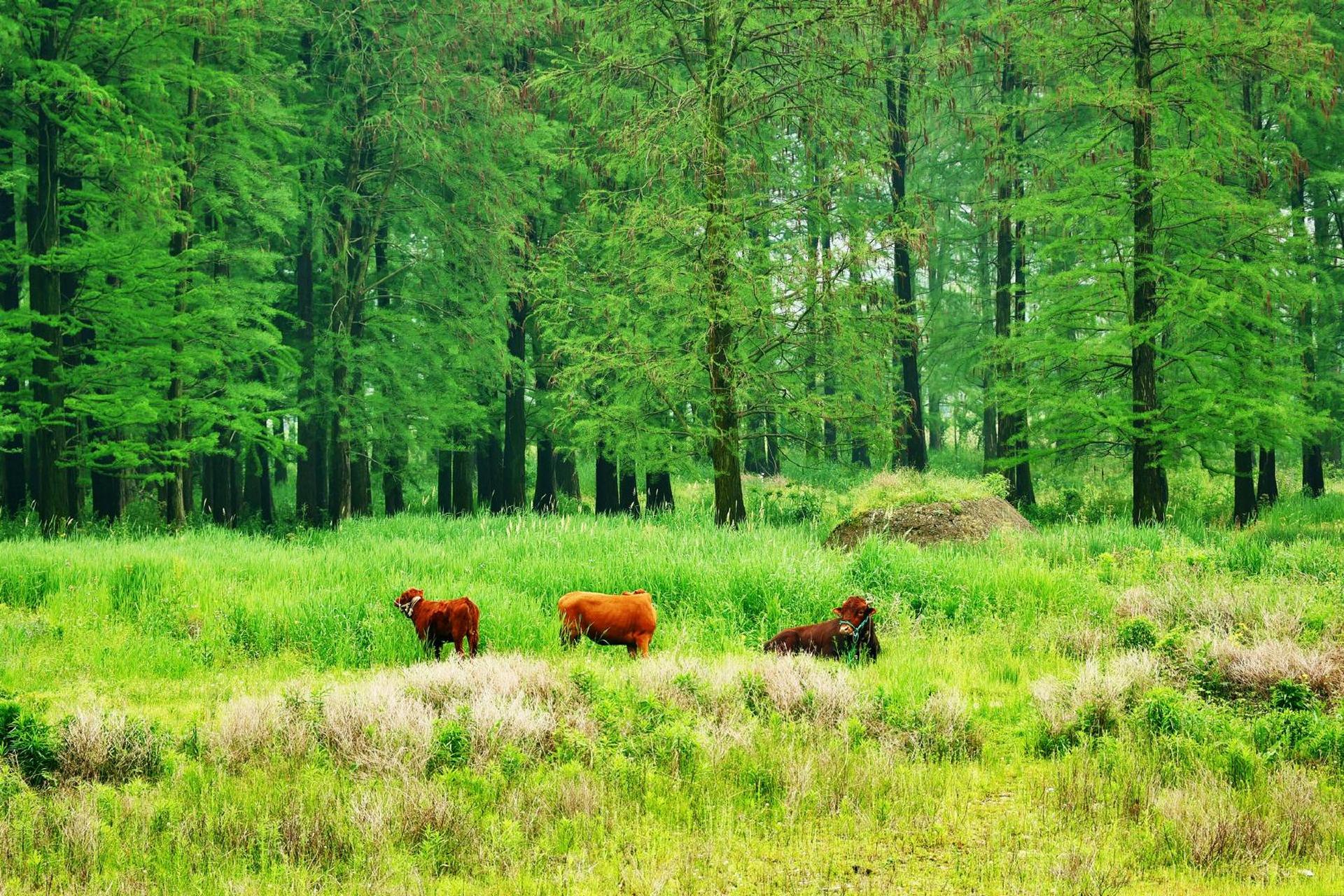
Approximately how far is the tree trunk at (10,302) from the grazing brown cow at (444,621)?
11.2m

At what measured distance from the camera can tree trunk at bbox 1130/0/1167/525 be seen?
14.7 metres

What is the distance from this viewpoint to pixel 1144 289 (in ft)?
49.5

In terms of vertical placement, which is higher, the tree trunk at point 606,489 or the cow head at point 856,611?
the tree trunk at point 606,489

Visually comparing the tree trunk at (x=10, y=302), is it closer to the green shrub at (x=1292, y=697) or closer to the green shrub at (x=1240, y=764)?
the green shrub at (x=1240, y=764)

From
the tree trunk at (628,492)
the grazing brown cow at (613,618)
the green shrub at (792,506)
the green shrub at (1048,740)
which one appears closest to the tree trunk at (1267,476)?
the green shrub at (792,506)

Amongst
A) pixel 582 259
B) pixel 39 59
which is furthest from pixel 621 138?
pixel 39 59

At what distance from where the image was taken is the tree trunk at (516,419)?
20.5m

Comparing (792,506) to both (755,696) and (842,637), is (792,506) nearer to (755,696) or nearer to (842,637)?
(842,637)

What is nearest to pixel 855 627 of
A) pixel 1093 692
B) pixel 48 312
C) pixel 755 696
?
pixel 755 696

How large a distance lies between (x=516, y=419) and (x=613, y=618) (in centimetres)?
1420

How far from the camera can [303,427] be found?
22.7 meters

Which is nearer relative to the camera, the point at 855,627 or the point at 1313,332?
the point at 855,627

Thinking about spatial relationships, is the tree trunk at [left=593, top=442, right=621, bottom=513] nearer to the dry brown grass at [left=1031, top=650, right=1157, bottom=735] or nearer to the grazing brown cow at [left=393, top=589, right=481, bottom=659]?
the grazing brown cow at [left=393, top=589, right=481, bottom=659]

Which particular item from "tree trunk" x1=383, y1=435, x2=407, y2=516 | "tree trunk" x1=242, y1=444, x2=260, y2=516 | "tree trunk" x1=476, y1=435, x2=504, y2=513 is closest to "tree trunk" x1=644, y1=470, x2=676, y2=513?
"tree trunk" x1=476, y1=435, x2=504, y2=513
